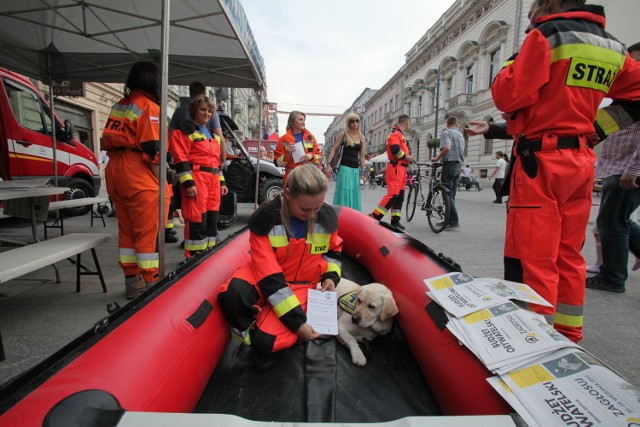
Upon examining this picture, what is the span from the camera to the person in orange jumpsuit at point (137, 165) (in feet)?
8.34

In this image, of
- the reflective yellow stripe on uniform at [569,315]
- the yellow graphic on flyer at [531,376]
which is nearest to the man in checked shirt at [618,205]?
the reflective yellow stripe on uniform at [569,315]

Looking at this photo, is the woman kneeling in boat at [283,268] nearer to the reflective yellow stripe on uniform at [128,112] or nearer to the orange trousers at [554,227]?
the orange trousers at [554,227]

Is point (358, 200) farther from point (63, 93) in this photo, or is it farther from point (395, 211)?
point (63, 93)

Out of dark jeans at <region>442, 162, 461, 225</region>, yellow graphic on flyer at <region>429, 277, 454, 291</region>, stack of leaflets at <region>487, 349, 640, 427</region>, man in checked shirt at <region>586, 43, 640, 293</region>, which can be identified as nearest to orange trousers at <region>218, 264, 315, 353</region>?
yellow graphic on flyer at <region>429, 277, 454, 291</region>

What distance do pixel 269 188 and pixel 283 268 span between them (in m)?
4.98

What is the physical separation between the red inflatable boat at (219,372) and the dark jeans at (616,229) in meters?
1.95

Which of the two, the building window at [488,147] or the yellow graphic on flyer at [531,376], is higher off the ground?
the building window at [488,147]

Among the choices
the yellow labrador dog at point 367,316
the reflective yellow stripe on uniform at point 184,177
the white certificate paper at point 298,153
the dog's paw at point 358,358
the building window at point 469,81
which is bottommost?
the dog's paw at point 358,358

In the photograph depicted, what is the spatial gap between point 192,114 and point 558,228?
3.10 m

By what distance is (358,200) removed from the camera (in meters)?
5.23

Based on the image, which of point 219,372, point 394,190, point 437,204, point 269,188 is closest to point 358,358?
point 219,372

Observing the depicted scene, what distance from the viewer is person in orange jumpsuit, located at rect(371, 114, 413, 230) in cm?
534

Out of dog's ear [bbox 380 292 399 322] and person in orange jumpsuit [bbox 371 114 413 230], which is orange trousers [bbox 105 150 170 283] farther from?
person in orange jumpsuit [bbox 371 114 413 230]

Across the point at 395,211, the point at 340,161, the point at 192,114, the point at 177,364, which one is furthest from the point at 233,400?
the point at 395,211
